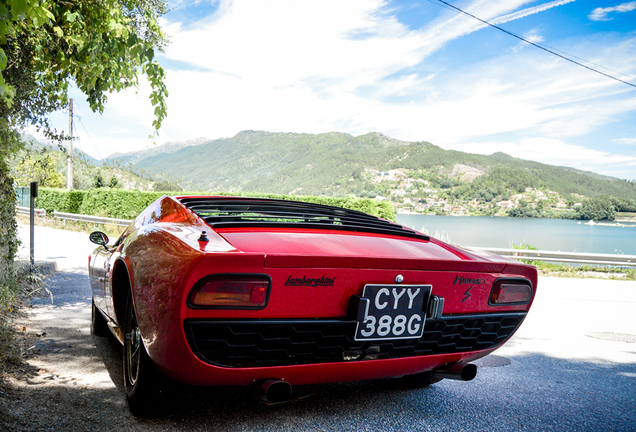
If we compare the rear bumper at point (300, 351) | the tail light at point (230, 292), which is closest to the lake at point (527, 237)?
the rear bumper at point (300, 351)

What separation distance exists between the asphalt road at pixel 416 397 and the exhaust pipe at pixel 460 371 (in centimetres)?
26

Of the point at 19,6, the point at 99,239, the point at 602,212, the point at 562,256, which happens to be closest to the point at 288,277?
the point at 19,6

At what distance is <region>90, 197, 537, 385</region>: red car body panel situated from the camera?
1.68 meters

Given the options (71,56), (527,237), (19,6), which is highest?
(71,56)

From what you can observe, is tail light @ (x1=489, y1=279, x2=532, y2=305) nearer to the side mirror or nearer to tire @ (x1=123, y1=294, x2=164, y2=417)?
tire @ (x1=123, y1=294, x2=164, y2=417)

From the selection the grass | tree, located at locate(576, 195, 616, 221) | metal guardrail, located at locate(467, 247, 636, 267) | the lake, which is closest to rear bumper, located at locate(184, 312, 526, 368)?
the grass

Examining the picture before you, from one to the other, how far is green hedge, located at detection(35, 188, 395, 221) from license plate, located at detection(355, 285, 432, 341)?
619 inches

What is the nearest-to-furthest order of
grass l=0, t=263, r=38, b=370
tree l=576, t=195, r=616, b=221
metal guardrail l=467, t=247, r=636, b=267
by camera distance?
1. grass l=0, t=263, r=38, b=370
2. metal guardrail l=467, t=247, r=636, b=267
3. tree l=576, t=195, r=616, b=221

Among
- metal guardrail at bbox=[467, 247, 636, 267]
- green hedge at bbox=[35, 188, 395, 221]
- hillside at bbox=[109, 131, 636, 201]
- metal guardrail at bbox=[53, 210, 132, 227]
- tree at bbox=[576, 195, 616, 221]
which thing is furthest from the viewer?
hillside at bbox=[109, 131, 636, 201]

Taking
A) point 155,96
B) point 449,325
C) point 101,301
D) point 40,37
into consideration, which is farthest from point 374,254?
point 40,37

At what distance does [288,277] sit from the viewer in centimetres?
172

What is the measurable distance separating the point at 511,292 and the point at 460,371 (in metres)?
0.52

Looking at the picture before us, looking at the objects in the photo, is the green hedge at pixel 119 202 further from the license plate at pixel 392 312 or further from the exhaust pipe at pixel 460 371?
the license plate at pixel 392 312

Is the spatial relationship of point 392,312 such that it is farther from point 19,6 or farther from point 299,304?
point 19,6
